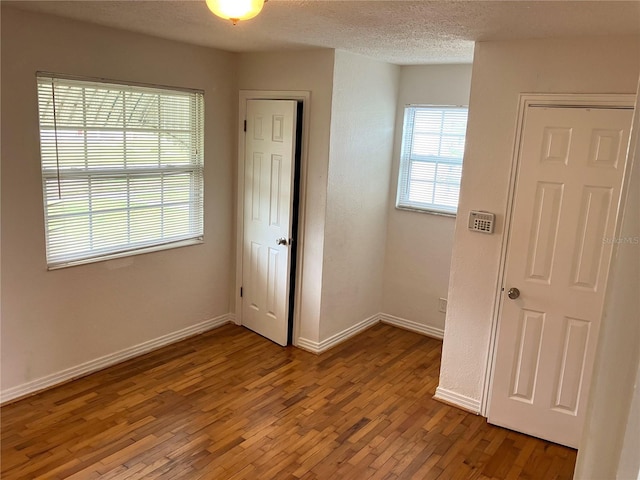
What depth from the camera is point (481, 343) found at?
3391mm

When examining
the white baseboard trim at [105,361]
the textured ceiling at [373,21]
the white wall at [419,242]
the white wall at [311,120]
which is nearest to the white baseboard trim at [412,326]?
the white wall at [419,242]

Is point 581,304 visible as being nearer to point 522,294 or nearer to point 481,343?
point 522,294

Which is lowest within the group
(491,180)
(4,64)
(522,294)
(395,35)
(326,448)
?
(326,448)

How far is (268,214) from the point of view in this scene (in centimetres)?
429

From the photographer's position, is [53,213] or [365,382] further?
[365,382]

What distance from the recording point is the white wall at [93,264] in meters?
3.08

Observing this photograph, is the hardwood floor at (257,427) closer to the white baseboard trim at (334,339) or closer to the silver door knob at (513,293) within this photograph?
the white baseboard trim at (334,339)

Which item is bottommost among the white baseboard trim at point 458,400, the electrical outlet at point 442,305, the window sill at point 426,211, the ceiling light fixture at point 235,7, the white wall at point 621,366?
the white baseboard trim at point 458,400

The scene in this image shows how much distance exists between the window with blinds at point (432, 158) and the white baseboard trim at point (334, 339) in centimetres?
112

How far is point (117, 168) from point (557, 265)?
2909mm

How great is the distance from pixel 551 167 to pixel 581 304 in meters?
0.80

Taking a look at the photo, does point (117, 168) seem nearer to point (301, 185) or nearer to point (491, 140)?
point (301, 185)

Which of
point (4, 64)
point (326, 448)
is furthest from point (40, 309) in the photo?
point (326, 448)

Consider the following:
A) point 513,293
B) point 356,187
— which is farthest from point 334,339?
point 513,293
